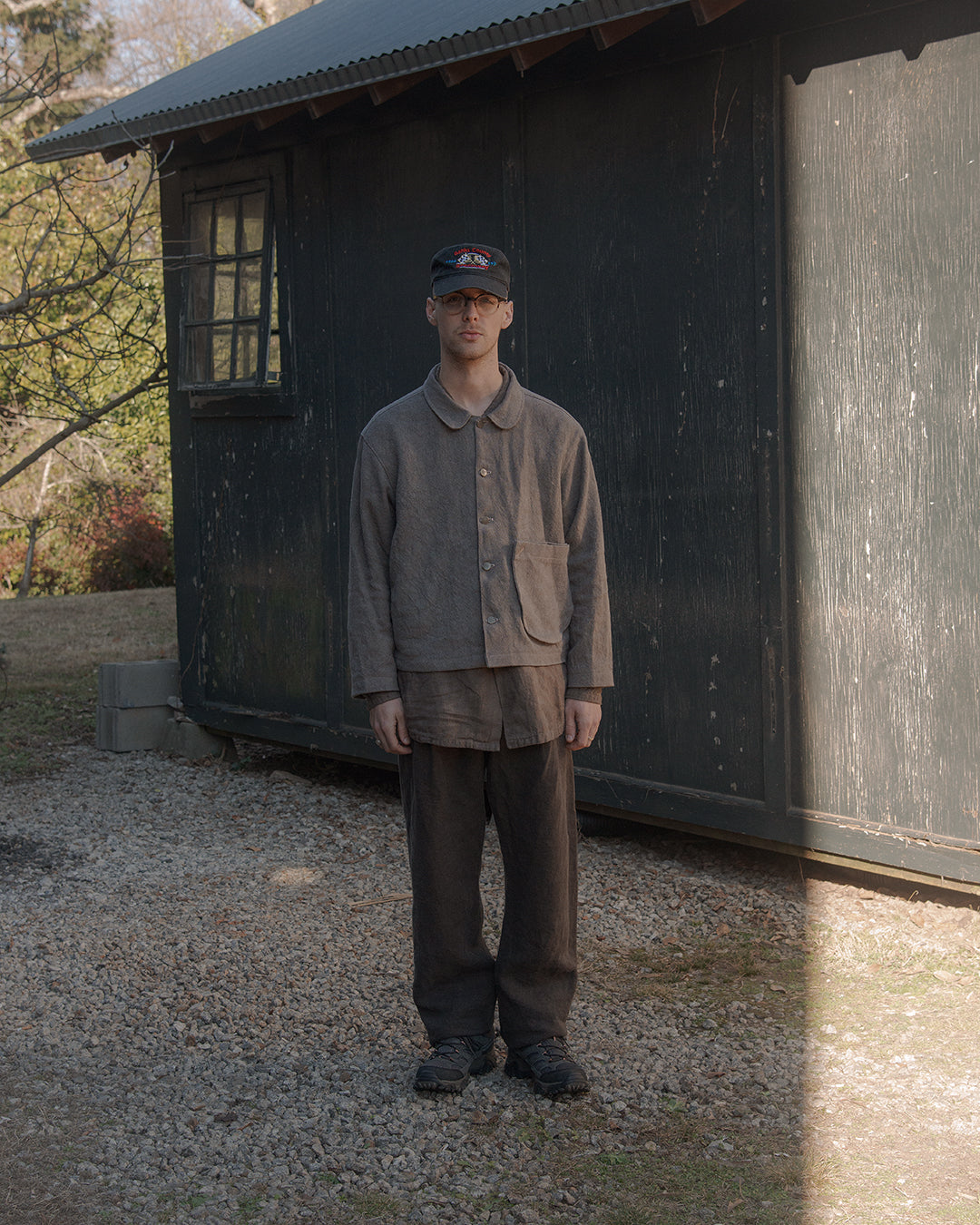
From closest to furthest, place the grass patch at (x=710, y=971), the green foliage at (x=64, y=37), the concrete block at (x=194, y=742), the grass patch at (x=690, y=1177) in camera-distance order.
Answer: the grass patch at (x=690, y=1177) → the grass patch at (x=710, y=971) → the concrete block at (x=194, y=742) → the green foliage at (x=64, y=37)

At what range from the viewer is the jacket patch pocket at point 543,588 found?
3256 mm

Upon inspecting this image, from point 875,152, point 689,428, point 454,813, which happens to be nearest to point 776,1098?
point 454,813

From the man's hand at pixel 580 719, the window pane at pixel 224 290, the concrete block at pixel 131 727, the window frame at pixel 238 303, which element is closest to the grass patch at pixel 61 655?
the concrete block at pixel 131 727

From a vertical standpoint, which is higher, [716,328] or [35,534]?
[716,328]

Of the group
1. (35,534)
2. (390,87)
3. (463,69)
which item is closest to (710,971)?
(463,69)

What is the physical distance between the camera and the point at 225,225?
6.87 metres

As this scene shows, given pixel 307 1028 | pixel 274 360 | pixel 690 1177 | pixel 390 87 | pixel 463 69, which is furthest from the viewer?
pixel 274 360

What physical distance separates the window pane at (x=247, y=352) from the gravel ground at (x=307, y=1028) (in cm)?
227

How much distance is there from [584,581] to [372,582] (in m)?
0.54

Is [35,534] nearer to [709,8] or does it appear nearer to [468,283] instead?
[709,8]

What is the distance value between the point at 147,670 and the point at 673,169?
13.6 feet

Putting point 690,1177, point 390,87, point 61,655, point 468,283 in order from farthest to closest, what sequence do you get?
point 61,655, point 390,87, point 468,283, point 690,1177

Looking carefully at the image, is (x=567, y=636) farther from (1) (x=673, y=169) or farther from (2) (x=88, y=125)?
(2) (x=88, y=125)

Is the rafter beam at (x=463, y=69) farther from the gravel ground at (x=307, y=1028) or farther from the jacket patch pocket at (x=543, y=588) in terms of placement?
the gravel ground at (x=307, y=1028)
